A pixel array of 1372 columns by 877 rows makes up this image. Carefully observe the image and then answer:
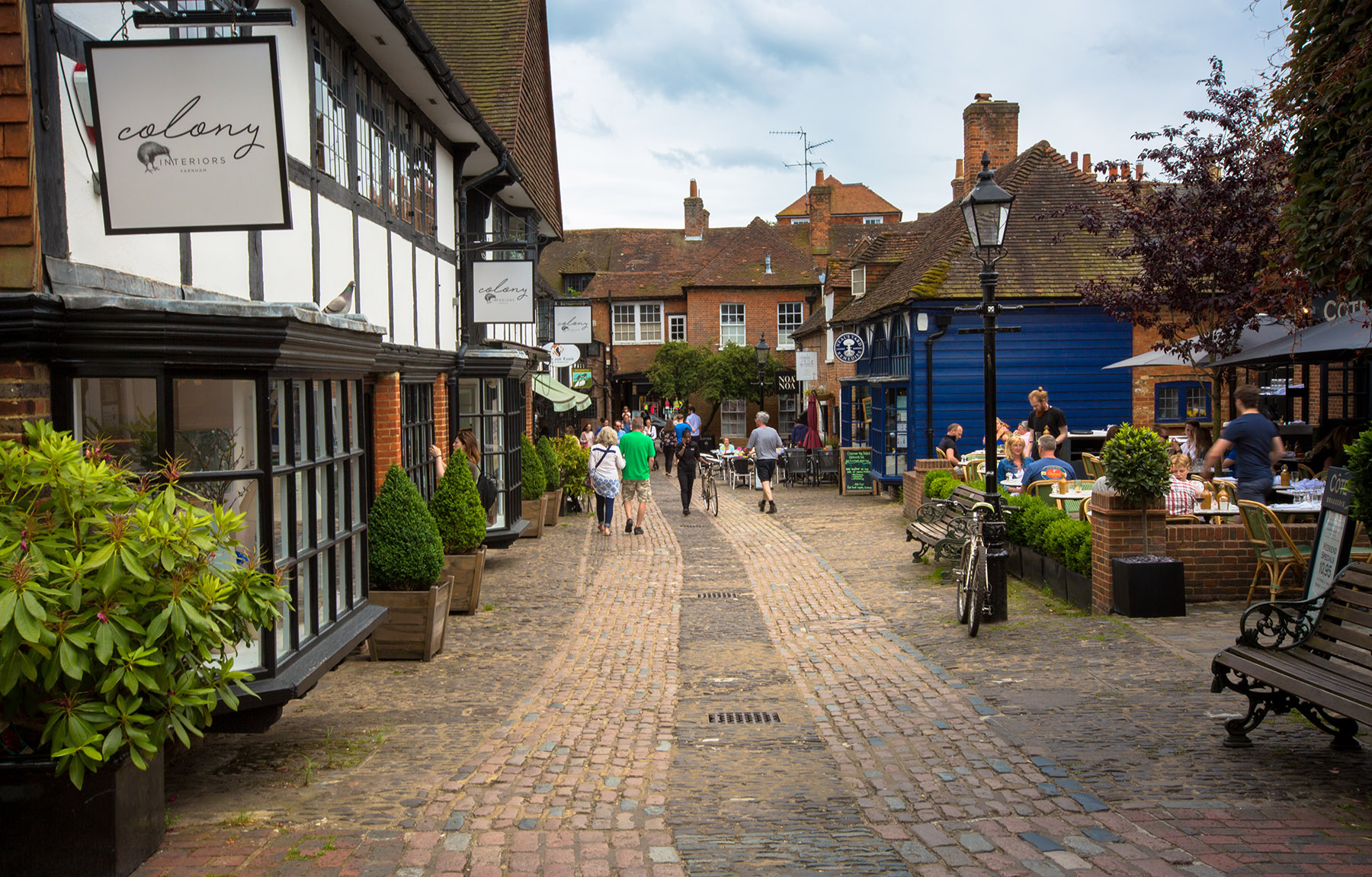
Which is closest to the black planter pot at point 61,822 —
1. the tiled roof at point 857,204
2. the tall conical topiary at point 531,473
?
the tall conical topiary at point 531,473

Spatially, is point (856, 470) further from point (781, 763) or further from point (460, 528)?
point (781, 763)

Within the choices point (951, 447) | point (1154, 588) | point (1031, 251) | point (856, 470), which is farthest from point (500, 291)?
point (1031, 251)

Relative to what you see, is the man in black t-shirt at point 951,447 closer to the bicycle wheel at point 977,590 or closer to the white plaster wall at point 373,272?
the bicycle wheel at point 977,590

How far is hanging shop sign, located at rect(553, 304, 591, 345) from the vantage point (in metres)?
25.0

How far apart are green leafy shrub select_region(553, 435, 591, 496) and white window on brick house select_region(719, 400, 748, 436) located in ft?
92.8

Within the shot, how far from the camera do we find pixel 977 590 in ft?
29.7

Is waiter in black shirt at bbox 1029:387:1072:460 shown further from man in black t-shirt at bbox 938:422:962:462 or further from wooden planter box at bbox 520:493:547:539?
wooden planter box at bbox 520:493:547:539

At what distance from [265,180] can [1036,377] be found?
19918 millimetres

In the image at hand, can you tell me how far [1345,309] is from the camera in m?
12.6

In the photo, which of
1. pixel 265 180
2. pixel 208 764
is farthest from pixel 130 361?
pixel 208 764

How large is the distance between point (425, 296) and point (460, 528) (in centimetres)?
380

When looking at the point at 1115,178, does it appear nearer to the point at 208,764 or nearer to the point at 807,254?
the point at 208,764

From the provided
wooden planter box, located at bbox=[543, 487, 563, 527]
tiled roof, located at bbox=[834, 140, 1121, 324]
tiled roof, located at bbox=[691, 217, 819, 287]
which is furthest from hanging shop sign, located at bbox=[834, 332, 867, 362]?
tiled roof, located at bbox=[691, 217, 819, 287]

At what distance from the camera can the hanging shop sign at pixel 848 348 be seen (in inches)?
1006
